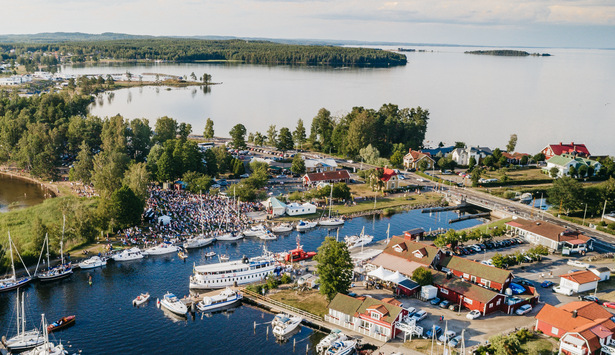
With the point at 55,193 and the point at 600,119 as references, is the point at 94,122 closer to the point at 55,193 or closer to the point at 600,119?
the point at 55,193

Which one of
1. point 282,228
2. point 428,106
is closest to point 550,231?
point 282,228

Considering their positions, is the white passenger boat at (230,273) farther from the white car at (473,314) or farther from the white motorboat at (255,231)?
the white car at (473,314)

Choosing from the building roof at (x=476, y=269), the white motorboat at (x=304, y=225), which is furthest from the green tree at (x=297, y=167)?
the building roof at (x=476, y=269)

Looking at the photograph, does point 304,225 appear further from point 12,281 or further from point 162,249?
point 12,281

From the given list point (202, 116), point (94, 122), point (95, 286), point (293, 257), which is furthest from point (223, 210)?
point (202, 116)

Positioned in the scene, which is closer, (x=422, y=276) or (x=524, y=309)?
(x=524, y=309)

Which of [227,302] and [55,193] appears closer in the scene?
[227,302]

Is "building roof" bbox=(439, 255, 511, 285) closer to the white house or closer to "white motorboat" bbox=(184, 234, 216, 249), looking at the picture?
the white house
